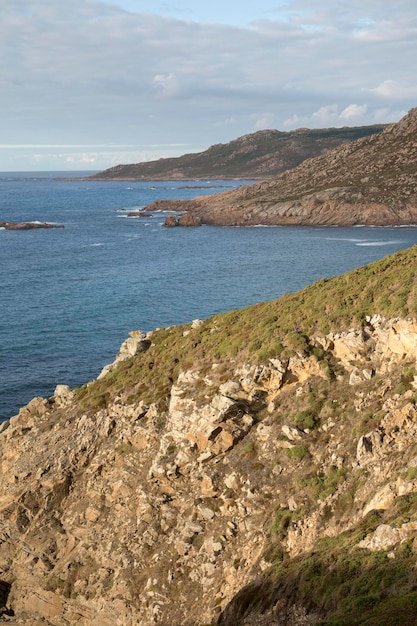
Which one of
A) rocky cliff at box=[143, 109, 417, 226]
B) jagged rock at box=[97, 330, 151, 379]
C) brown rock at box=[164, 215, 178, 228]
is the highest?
rocky cliff at box=[143, 109, 417, 226]

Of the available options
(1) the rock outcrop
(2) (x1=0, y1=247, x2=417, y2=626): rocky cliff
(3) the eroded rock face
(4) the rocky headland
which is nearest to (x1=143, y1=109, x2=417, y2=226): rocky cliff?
(1) the rock outcrop

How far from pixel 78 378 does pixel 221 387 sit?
97.8ft

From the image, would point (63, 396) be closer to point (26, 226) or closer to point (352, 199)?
point (352, 199)

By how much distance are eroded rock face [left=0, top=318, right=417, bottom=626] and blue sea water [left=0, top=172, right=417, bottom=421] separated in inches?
820

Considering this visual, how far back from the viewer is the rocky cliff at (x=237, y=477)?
2091cm

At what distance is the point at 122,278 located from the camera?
10525cm

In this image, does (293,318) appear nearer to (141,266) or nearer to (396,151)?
(141,266)

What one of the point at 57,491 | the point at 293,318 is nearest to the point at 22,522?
the point at 57,491

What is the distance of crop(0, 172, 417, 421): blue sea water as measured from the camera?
62.9m

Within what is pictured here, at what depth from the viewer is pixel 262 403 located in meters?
29.3

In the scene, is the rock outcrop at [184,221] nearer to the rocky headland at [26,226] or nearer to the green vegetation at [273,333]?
the rocky headland at [26,226]

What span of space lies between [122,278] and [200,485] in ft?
265

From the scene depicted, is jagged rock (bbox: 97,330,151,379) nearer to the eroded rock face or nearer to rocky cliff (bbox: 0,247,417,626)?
rocky cliff (bbox: 0,247,417,626)

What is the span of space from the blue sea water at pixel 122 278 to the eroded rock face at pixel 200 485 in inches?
820
